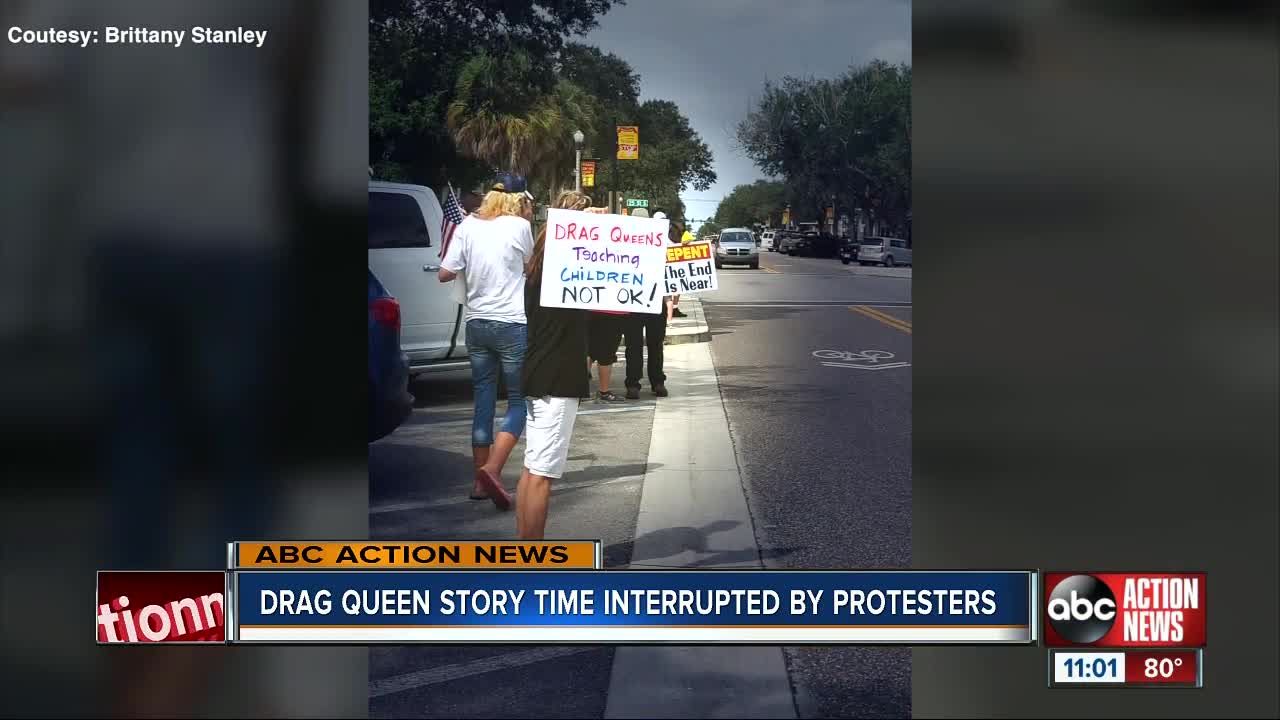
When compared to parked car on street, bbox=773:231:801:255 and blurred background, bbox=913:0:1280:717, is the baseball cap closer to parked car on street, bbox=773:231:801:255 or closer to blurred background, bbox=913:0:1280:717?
blurred background, bbox=913:0:1280:717

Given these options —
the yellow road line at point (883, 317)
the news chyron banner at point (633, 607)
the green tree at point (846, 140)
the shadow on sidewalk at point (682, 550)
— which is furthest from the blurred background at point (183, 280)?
the green tree at point (846, 140)

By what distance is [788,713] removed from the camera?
14.8 ft

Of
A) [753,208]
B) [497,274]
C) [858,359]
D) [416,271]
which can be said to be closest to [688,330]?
[858,359]

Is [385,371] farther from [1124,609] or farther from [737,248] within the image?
[737,248]

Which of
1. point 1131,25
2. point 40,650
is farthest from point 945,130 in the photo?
point 40,650

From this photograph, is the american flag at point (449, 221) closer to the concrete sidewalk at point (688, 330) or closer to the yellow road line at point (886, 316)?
the concrete sidewalk at point (688, 330)

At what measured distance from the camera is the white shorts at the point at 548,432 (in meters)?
6.20

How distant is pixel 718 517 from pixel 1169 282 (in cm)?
401

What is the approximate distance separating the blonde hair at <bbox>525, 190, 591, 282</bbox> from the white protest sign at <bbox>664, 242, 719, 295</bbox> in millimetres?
6255

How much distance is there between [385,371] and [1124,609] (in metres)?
5.20

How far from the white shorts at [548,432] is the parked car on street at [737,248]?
155 feet

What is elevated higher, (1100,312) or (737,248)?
(737,248)

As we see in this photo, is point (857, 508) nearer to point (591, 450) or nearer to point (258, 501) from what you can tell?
point (591, 450)

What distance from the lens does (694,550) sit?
22.4 feet
